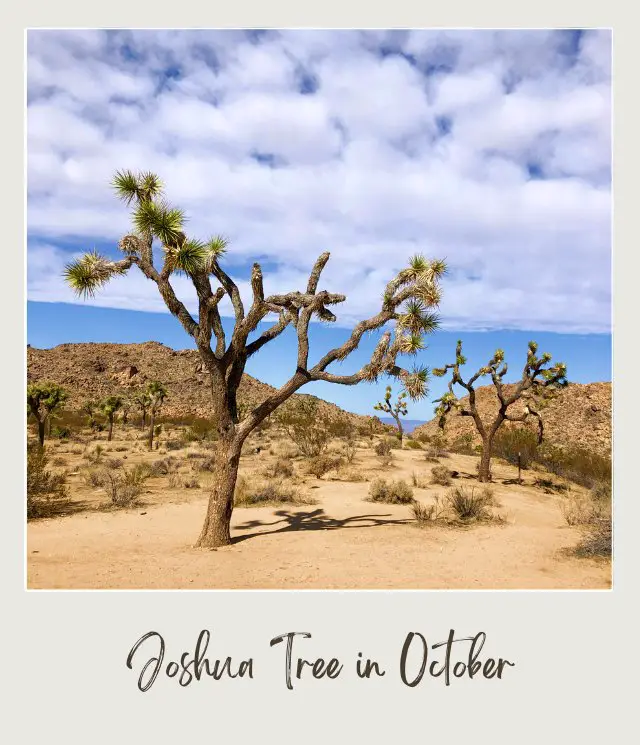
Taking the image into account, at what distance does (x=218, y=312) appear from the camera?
31.4 feet

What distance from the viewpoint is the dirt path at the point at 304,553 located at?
768 centimetres

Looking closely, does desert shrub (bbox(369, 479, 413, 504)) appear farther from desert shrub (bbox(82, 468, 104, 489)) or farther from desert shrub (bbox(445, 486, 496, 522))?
desert shrub (bbox(82, 468, 104, 489))

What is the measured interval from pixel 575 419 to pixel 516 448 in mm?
26259

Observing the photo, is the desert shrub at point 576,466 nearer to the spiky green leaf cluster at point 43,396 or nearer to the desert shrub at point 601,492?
the desert shrub at point 601,492

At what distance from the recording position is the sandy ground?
768 centimetres

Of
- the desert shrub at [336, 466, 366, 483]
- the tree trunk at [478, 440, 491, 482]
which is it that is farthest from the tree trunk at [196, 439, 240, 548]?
the tree trunk at [478, 440, 491, 482]

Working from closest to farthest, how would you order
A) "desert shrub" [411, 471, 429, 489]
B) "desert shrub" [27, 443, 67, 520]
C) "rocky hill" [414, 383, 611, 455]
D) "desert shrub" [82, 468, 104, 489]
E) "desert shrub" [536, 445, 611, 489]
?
"desert shrub" [27, 443, 67, 520] < "desert shrub" [82, 468, 104, 489] < "desert shrub" [411, 471, 429, 489] < "desert shrub" [536, 445, 611, 489] < "rocky hill" [414, 383, 611, 455]

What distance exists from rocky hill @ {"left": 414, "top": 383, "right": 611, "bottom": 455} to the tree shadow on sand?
35.1 meters

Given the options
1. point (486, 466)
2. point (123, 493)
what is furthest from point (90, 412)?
point (486, 466)

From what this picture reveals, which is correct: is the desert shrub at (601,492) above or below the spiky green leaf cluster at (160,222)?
below

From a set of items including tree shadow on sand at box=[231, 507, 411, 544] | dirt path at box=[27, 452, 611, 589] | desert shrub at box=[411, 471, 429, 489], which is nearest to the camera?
dirt path at box=[27, 452, 611, 589]

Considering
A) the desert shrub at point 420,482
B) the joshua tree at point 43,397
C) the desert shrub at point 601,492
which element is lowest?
the desert shrub at point 601,492

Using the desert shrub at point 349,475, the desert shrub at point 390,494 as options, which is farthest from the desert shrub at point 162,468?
the desert shrub at point 390,494

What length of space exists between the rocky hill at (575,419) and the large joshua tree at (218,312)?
37404 millimetres
